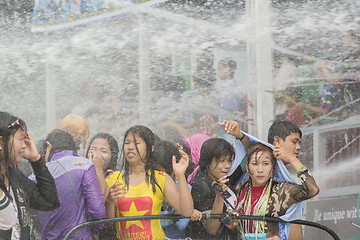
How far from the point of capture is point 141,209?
372 centimetres

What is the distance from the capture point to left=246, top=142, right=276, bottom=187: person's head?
149 inches

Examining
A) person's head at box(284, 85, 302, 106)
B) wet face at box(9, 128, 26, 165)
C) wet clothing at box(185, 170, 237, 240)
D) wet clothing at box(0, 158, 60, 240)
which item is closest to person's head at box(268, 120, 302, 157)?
wet clothing at box(185, 170, 237, 240)

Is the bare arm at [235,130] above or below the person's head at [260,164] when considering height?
above

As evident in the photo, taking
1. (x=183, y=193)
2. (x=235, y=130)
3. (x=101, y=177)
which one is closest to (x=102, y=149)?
(x=101, y=177)

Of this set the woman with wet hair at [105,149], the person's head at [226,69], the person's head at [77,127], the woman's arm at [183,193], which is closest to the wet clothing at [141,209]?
the woman's arm at [183,193]

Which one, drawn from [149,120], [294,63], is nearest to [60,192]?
[149,120]

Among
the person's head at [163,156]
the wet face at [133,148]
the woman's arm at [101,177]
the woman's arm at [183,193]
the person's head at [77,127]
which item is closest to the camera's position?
the woman's arm at [183,193]

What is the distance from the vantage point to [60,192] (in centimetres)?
370

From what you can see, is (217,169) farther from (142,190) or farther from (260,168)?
(142,190)

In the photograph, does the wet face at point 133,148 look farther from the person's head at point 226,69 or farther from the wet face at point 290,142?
the person's head at point 226,69

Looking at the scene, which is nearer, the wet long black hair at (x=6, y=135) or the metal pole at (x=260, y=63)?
the wet long black hair at (x=6, y=135)

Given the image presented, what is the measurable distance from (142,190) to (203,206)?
0.41 meters

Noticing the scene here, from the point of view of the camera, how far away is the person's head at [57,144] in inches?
157

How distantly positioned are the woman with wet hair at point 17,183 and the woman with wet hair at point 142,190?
18.9 inches
